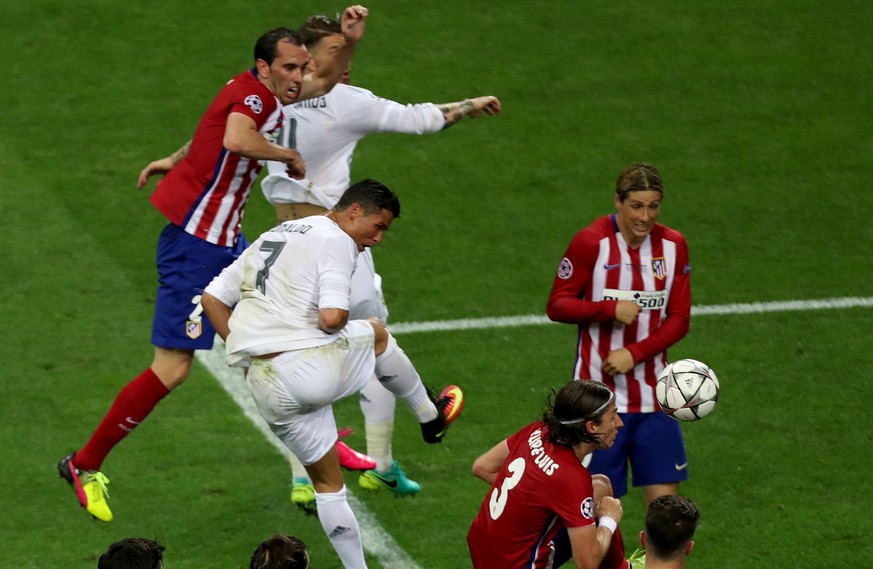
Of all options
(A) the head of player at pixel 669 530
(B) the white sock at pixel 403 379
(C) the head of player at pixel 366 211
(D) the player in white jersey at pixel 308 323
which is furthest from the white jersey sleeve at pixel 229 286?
(A) the head of player at pixel 669 530

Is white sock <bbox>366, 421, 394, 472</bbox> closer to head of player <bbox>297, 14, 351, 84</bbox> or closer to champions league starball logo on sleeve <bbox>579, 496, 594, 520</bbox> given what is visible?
head of player <bbox>297, 14, 351, 84</bbox>

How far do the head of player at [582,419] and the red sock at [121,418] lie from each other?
2.69 metres

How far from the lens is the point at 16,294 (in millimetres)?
10945

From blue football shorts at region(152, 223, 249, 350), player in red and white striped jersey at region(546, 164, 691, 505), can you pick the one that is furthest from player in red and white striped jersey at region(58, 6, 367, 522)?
player in red and white striped jersey at region(546, 164, 691, 505)

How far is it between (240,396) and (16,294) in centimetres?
225

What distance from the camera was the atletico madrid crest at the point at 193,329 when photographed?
8.12 metres

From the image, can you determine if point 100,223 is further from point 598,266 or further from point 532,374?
point 598,266

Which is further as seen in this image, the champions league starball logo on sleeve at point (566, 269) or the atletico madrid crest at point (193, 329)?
the atletico madrid crest at point (193, 329)

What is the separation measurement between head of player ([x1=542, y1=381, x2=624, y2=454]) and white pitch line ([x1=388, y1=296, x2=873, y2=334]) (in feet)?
14.0

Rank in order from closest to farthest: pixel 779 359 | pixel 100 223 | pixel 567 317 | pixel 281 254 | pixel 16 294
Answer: pixel 281 254 → pixel 567 317 → pixel 779 359 → pixel 16 294 → pixel 100 223

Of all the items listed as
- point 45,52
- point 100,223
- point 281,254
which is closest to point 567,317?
point 281,254

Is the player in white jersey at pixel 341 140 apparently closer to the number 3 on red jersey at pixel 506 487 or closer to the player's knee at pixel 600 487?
the player's knee at pixel 600 487

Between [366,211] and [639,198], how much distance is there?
138 centimetres

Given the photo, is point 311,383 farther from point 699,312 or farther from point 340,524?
point 699,312
